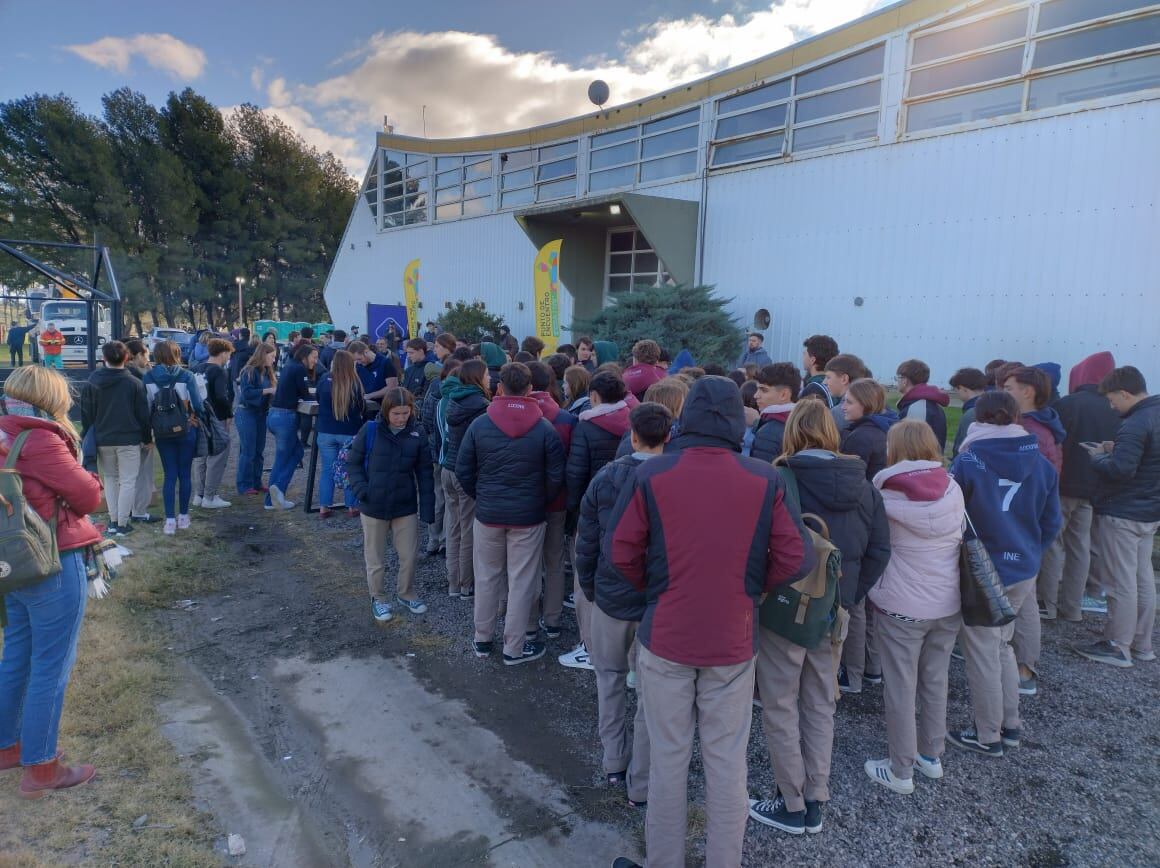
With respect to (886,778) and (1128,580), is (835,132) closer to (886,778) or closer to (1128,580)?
(1128,580)

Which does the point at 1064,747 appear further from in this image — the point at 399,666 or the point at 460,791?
the point at 399,666

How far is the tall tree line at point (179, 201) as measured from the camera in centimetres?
3472

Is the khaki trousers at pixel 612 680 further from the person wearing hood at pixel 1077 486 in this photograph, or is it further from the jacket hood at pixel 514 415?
the person wearing hood at pixel 1077 486

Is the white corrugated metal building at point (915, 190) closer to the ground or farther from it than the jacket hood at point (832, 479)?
farther from it

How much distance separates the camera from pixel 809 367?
17.9 feet

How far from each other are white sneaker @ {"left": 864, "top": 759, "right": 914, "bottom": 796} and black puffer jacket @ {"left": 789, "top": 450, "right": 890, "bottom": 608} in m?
0.95

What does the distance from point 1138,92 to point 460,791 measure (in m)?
11.3

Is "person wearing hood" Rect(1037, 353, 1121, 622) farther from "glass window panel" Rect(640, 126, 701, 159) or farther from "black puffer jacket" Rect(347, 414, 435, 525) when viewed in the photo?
"glass window panel" Rect(640, 126, 701, 159)

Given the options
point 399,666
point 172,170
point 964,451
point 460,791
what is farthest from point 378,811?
point 172,170

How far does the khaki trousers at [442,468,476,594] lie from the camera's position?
17.6 feet

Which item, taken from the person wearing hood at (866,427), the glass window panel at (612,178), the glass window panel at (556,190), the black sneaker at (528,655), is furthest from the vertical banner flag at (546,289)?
the person wearing hood at (866,427)

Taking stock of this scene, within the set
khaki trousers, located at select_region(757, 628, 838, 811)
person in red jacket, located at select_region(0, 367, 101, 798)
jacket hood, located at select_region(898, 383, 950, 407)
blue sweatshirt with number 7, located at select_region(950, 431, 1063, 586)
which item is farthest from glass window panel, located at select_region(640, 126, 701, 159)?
person in red jacket, located at select_region(0, 367, 101, 798)

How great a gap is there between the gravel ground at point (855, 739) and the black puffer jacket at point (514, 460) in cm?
107

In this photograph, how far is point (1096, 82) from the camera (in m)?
8.80
